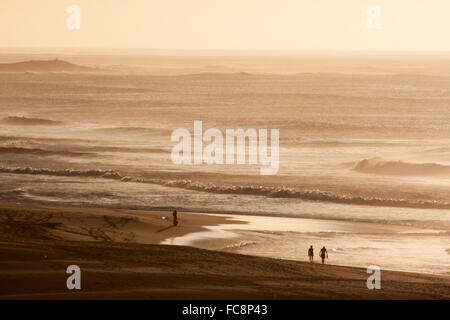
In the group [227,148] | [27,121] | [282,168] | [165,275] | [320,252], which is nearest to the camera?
[165,275]

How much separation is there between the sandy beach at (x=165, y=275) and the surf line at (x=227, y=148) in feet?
76.5

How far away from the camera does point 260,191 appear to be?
40438 millimetres

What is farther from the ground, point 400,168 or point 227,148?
point 227,148

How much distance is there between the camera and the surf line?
51.2 metres

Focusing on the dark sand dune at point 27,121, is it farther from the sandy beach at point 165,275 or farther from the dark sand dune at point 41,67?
the dark sand dune at point 41,67

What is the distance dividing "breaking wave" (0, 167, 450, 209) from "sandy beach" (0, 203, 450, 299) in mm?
14715

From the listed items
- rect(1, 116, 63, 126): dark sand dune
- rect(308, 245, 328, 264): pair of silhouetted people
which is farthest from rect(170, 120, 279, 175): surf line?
rect(308, 245, 328, 264): pair of silhouetted people

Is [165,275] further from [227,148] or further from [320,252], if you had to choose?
[227,148]

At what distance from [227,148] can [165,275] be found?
39127 mm

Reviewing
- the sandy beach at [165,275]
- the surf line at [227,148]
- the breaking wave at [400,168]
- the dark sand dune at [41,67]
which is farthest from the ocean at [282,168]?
the dark sand dune at [41,67]

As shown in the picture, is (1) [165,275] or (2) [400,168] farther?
(2) [400,168]

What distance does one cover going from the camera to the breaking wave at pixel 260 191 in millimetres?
37938

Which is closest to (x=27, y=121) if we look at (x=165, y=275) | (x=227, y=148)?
Result: (x=227, y=148)

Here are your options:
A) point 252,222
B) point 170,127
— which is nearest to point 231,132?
point 170,127
